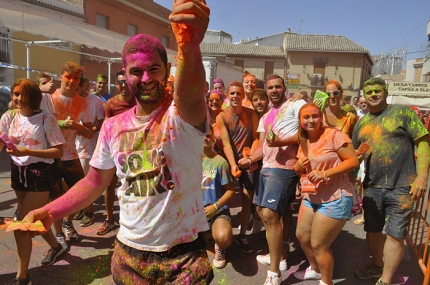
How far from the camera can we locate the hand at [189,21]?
114 centimetres

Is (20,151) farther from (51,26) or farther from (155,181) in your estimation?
(51,26)

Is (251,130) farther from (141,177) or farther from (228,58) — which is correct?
(228,58)

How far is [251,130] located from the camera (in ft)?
13.4

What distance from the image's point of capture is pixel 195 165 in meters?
1.64

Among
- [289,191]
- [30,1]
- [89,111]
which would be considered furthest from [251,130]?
[30,1]

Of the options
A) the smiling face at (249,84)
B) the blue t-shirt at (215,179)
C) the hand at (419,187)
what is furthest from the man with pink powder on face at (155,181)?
the smiling face at (249,84)

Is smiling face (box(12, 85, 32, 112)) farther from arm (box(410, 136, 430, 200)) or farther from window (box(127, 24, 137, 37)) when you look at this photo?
window (box(127, 24, 137, 37))

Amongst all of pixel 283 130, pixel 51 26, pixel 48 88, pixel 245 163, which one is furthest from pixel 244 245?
pixel 51 26

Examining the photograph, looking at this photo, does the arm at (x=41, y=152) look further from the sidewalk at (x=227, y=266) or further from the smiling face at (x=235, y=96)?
the smiling face at (x=235, y=96)

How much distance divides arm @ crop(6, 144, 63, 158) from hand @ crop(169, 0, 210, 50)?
2.39 meters

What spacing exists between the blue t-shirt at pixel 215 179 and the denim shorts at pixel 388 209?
145cm

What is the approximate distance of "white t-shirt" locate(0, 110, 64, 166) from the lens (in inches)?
121

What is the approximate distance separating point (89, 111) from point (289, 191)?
2763mm

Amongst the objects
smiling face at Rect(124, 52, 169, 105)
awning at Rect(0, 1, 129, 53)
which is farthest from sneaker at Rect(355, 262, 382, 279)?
awning at Rect(0, 1, 129, 53)
